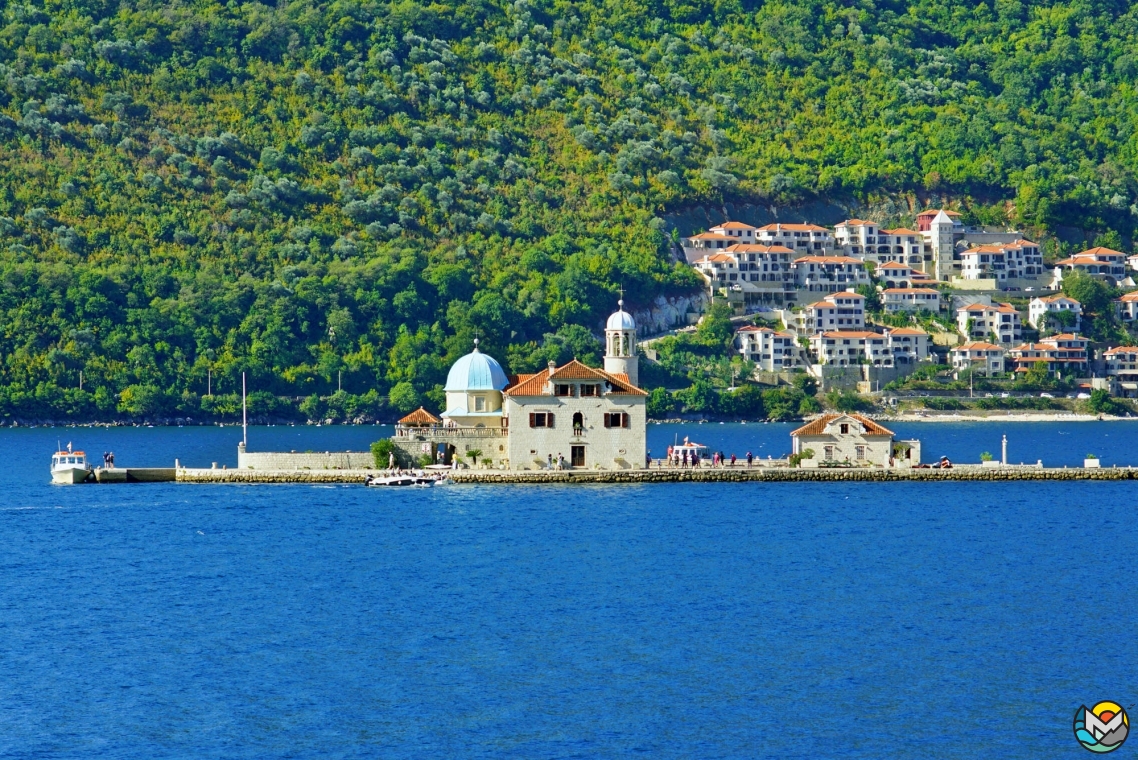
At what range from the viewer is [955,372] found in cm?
17800

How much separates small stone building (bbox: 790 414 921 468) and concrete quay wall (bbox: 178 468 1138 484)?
1.21m

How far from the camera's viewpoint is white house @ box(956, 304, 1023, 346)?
185750mm

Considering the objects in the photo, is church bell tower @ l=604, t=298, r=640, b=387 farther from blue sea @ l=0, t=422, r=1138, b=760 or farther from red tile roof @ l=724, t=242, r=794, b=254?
red tile roof @ l=724, t=242, r=794, b=254

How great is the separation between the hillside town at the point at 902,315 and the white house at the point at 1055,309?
0.41ft

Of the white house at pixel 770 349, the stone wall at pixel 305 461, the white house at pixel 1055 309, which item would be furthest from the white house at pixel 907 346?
the stone wall at pixel 305 461

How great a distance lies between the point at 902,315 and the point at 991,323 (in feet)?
25.8

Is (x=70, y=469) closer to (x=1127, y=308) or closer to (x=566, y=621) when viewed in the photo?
(x=566, y=621)

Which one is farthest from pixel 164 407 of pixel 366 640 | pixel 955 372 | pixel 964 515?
pixel 366 640

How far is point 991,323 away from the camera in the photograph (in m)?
187

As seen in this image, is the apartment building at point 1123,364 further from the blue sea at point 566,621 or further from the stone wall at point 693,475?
the blue sea at point 566,621

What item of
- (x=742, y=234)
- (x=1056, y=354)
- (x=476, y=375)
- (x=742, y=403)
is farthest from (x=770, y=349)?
(x=476, y=375)

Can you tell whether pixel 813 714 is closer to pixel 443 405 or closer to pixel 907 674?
pixel 907 674

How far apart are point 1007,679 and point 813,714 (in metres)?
5.42

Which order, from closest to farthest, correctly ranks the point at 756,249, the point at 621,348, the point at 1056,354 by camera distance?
the point at 621,348 → the point at 1056,354 → the point at 756,249
